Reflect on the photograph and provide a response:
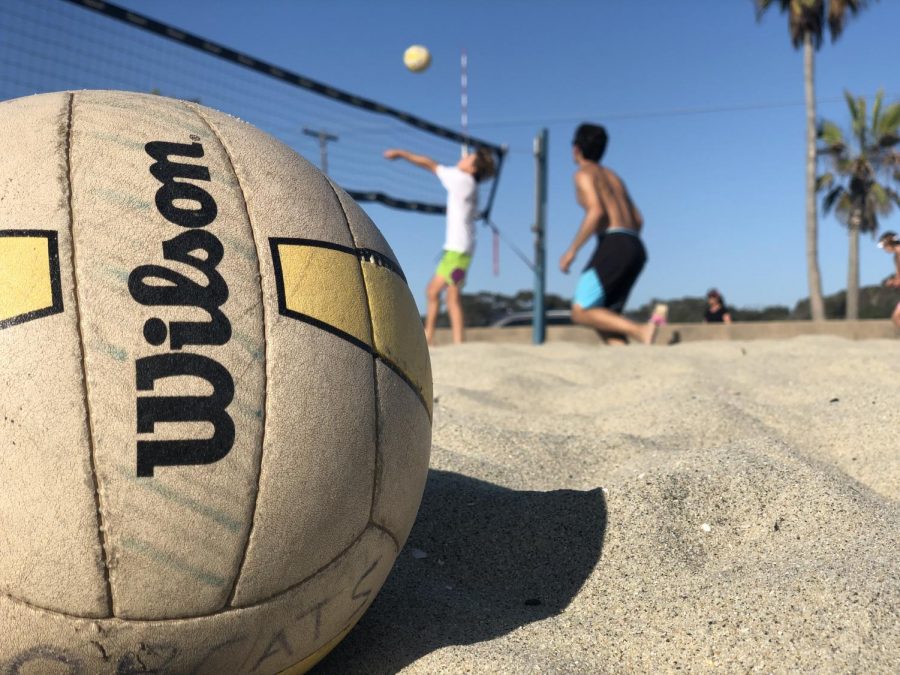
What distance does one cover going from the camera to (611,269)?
6758mm

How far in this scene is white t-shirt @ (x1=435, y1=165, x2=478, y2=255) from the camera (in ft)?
24.8

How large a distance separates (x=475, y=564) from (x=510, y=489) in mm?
477

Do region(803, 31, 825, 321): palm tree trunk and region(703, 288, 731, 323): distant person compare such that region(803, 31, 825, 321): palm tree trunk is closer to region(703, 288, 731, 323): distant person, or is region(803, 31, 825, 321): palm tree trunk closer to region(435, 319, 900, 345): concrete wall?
region(703, 288, 731, 323): distant person

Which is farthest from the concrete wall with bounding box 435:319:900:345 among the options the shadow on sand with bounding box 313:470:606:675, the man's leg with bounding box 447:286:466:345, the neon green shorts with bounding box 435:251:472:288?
the shadow on sand with bounding box 313:470:606:675

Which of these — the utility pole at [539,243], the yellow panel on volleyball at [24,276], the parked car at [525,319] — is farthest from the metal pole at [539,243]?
the parked car at [525,319]

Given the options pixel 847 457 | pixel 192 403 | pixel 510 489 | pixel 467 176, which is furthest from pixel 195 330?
pixel 467 176

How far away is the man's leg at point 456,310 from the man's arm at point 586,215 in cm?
122

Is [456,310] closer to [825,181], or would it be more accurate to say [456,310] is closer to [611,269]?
[611,269]

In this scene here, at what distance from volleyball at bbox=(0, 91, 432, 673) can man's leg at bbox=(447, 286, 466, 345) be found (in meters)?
5.87

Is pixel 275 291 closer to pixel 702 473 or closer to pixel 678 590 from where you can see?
pixel 678 590

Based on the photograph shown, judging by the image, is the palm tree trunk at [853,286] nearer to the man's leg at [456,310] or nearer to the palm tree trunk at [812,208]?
the palm tree trunk at [812,208]

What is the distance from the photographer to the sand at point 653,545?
1.66 m

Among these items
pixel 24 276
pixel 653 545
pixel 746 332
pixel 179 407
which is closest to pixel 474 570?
pixel 653 545

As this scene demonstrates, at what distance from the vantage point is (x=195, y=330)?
1.38 meters
